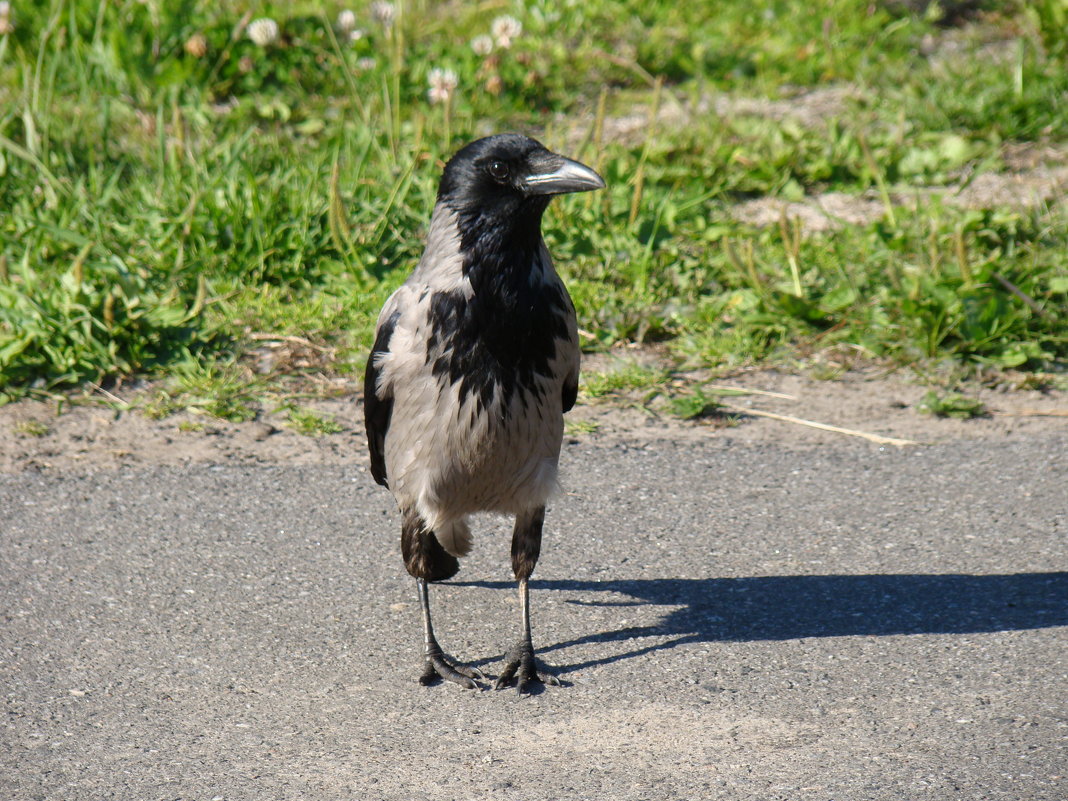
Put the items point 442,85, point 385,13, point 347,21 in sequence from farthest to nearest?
point 347,21 → point 385,13 → point 442,85

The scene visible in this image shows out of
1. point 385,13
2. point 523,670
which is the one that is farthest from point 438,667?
point 385,13

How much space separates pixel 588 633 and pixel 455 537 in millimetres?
511

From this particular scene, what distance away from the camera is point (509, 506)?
151 inches

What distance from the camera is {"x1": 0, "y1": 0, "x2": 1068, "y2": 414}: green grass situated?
5.73 m

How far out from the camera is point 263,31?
7973mm

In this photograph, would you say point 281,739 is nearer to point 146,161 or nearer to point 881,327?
point 881,327

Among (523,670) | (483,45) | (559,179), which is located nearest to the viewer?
(559,179)

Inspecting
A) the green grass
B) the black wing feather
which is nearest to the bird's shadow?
the black wing feather

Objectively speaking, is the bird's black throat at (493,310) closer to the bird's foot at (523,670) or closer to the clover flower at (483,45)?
the bird's foot at (523,670)

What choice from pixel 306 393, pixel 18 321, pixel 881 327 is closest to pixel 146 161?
pixel 18 321

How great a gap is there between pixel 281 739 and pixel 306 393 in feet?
7.85

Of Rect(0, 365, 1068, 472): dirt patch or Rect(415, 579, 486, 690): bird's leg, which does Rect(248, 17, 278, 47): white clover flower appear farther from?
Rect(415, 579, 486, 690): bird's leg

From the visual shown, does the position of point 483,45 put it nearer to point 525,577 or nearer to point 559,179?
point 559,179

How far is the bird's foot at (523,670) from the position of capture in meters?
3.69
